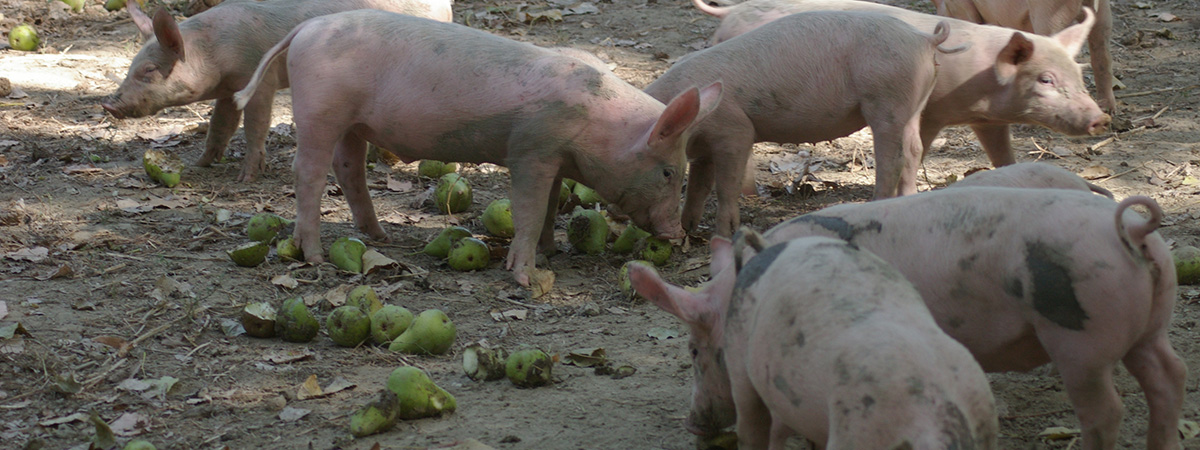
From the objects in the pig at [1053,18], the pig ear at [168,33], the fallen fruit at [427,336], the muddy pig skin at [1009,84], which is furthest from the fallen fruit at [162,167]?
Answer: the pig at [1053,18]

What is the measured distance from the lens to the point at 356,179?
19.1ft

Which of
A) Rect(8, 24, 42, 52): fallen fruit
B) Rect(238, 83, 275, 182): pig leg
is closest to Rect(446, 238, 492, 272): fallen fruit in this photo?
Rect(238, 83, 275, 182): pig leg

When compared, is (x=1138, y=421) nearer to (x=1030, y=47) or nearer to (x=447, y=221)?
A: (x=1030, y=47)

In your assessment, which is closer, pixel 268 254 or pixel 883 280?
pixel 883 280

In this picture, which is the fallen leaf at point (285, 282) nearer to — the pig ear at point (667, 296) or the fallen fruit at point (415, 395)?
the fallen fruit at point (415, 395)

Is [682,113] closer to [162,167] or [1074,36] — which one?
[1074,36]

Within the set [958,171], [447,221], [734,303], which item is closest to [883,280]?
[734,303]

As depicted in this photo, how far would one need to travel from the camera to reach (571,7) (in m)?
10.7

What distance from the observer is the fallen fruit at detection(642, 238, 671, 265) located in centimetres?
552

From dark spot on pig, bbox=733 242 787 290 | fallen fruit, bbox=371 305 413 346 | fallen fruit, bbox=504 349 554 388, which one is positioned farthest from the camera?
fallen fruit, bbox=371 305 413 346

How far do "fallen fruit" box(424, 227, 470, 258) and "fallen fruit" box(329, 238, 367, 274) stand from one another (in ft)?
1.29

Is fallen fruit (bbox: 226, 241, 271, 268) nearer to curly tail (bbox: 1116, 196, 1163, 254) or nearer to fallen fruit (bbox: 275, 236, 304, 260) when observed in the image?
fallen fruit (bbox: 275, 236, 304, 260)

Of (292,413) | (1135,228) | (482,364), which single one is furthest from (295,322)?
(1135,228)

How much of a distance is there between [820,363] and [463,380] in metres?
2.01
